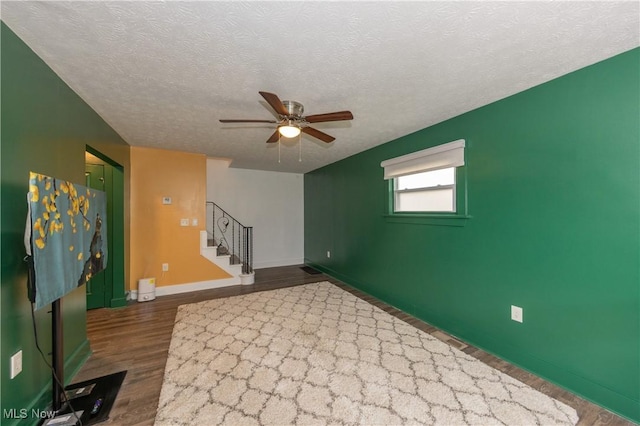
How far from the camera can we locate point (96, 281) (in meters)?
3.45

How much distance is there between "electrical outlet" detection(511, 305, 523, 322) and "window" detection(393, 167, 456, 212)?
3.62 ft

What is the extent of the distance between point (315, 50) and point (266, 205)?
4.82 meters

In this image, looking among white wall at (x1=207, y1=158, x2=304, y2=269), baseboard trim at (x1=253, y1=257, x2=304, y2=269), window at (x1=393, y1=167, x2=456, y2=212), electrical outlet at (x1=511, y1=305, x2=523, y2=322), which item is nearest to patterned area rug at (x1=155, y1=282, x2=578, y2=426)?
electrical outlet at (x1=511, y1=305, x2=523, y2=322)

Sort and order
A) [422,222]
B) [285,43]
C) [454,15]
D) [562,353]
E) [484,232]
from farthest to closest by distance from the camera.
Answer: [422,222] → [484,232] → [562,353] → [285,43] → [454,15]

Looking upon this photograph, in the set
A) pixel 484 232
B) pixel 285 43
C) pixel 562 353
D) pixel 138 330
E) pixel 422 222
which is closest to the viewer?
pixel 285 43

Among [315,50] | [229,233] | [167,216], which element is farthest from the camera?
[229,233]

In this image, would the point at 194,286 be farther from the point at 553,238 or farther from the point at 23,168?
the point at 553,238

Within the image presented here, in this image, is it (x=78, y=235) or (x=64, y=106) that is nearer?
(x=78, y=235)

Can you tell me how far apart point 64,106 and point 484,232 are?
4.01 meters

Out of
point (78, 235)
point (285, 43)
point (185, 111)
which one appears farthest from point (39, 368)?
point (285, 43)

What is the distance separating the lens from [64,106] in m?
1.98

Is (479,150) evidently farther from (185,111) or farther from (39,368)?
(39,368)

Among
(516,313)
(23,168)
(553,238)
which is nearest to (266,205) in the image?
(23,168)

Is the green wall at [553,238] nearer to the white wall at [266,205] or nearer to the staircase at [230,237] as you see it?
the staircase at [230,237]
